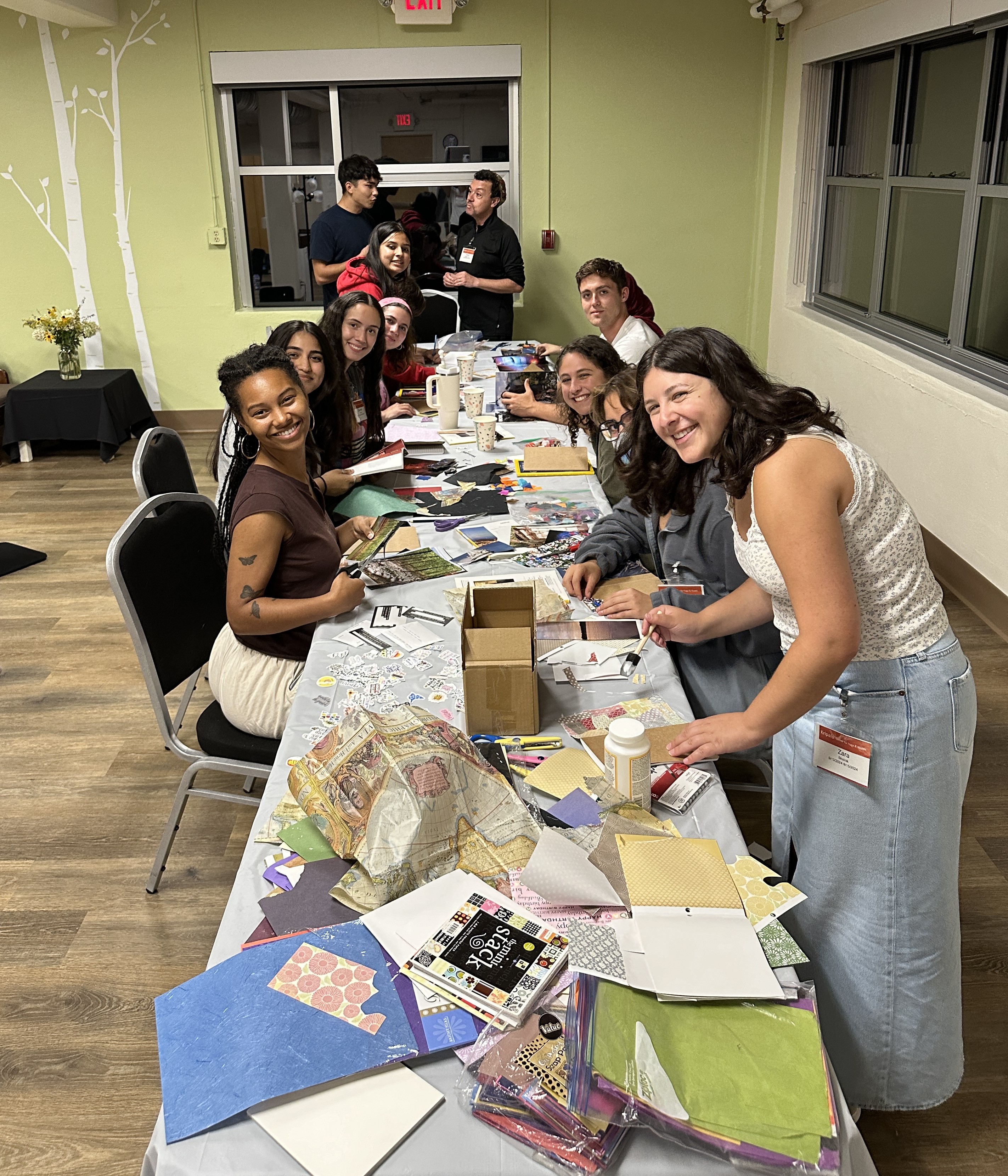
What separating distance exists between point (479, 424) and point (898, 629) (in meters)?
2.28

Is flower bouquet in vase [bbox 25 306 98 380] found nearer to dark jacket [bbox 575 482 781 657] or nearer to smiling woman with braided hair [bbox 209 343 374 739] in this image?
smiling woman with braided hair [bbox 209 343 374 739]

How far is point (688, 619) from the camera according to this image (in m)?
2.03

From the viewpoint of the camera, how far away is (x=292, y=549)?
231cm

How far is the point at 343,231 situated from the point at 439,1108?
226 inches

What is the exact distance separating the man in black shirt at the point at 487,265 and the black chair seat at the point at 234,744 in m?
4.35

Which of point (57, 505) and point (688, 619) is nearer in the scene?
point (688, 619)

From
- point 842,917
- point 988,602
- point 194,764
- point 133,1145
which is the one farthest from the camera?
point 988,602

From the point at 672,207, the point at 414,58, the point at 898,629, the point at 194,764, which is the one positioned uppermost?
the point at 414,58

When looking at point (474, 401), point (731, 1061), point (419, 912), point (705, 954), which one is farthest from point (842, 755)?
point (474, 401)

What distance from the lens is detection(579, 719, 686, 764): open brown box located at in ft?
5.53

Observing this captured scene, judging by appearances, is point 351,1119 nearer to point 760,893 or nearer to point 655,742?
point 760,893

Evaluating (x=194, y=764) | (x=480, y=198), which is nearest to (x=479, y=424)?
(x=194, y=764)

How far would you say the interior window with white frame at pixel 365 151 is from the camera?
659cm

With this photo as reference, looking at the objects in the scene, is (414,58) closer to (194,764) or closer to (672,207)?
(672,207)
